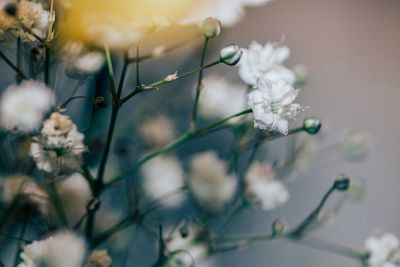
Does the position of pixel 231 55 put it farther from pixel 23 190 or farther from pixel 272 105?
pixel 23 190

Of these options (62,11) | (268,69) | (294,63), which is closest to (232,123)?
(268,69)

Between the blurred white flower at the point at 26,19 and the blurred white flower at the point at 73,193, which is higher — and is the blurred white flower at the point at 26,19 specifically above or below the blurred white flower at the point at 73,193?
above

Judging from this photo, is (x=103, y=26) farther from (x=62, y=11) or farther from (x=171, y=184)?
(x=171, y=184)

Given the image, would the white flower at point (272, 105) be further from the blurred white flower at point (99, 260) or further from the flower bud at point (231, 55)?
the blurred white flower at point (99, 260)

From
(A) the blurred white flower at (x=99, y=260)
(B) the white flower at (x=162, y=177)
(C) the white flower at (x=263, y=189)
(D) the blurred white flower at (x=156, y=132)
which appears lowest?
(A) the blurred white flower at (x=99, y=260)

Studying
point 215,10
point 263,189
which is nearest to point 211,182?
point 263,189

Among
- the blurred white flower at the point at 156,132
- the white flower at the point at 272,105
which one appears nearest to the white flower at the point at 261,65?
the white flower at the point at 272,105
